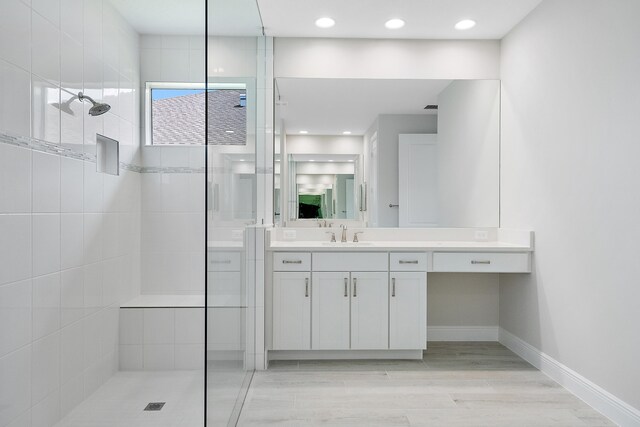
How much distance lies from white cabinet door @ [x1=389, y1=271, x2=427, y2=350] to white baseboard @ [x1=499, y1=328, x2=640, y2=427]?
727 millimetres

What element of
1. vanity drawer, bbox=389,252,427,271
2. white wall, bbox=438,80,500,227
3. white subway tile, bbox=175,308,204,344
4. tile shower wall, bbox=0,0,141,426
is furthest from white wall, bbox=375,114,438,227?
tile shower wall, bbox=0,0,141,426

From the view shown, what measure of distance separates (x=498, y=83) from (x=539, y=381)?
2.16m

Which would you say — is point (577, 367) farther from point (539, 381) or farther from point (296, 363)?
point (296, 363)

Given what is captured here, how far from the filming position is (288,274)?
9.28 ft

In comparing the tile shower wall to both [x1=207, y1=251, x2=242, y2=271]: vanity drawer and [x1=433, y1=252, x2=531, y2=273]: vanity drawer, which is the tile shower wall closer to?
[x1=207, y1=251, x2=242, y2=271]: vanity drawer

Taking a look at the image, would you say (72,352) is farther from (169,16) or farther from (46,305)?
(169,16)

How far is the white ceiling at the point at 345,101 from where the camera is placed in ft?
10.6

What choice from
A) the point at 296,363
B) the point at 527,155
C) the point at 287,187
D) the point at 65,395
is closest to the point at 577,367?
the point at 527,155

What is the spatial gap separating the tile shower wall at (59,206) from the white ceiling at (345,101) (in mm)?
1184

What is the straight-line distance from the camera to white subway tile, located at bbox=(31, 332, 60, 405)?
1927 millimetres

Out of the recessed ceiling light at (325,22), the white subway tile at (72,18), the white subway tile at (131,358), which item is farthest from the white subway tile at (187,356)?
the recessed ceiling light at (325,22)

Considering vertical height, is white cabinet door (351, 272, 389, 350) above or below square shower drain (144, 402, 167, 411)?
above

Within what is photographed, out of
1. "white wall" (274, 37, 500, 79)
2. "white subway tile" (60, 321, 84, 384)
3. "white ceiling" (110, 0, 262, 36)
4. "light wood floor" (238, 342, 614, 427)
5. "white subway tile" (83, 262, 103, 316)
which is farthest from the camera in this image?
"white wall" (274, 37, 500, 79)

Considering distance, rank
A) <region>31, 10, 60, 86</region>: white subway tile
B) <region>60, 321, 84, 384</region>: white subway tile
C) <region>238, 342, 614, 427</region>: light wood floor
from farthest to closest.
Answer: <region>60, 321, 84, 384</region>: white subway tile
<region>238, 342, 614, 427</region>: light wood floor
<region>31, 10, 60, 86</region>: white subway tile
